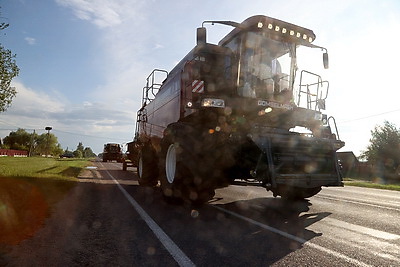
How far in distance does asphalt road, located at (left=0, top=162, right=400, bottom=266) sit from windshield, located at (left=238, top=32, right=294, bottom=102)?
268 cm

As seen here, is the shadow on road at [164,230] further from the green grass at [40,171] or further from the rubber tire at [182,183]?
the green grass at [40,171]

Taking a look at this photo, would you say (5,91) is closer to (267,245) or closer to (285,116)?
(285,116)

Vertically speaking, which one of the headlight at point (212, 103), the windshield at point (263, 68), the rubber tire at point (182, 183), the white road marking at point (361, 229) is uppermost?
the windshield at point (263, 68)

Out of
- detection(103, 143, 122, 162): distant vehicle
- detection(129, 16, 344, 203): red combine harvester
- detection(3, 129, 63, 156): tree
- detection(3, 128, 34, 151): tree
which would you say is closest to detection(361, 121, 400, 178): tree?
detection(103, 143, 122, 162): distant vehicle

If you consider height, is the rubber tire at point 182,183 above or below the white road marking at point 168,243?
above

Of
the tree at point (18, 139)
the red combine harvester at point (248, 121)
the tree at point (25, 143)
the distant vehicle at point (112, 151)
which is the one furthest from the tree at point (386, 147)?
the tree at point (18, 139)

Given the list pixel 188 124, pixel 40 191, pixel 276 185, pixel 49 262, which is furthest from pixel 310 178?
pixel 40 191

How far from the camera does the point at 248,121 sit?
667cm

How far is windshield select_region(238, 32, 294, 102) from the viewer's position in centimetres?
678

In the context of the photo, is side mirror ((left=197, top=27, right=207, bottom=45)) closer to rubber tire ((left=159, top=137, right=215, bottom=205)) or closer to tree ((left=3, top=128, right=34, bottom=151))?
rubber tire ((left=159, top=137, right=215, bottom=205))

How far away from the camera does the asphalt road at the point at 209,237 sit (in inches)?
129

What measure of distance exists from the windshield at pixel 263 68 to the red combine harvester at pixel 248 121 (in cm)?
2

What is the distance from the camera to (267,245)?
383 cm

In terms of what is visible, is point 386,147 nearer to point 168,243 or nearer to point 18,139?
point 168,243
